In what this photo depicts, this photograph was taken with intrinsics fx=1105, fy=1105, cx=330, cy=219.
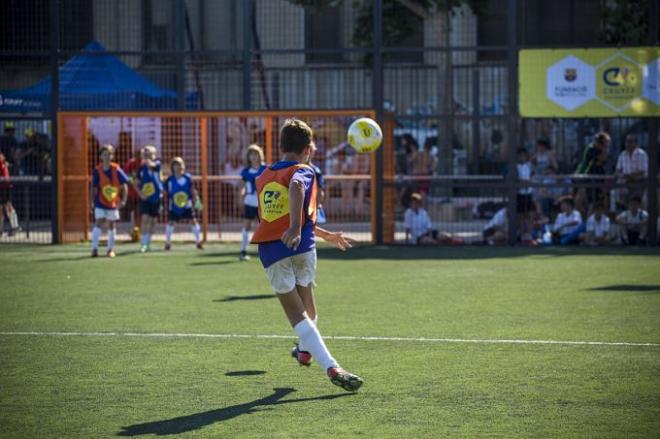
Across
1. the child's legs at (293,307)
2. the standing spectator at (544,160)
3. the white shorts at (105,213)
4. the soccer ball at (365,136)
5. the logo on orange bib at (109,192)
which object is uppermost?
the soccer ball at (365,136)

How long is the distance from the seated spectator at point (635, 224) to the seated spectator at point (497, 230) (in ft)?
7.78

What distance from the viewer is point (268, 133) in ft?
78.0

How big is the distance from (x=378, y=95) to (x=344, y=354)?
44.8 feet

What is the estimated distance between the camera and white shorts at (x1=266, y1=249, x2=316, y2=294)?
27.6 ft

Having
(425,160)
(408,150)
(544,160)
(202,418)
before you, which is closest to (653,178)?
(544,160)

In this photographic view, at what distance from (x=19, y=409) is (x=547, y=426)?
3620 mm

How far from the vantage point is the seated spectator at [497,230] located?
22781 millimetres

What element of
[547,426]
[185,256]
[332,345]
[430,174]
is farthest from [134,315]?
[430,174]

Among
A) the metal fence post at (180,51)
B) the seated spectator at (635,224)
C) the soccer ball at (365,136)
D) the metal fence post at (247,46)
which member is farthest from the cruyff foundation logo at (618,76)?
the metal fence post at (180,51)

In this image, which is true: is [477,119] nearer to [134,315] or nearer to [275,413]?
[134,315]

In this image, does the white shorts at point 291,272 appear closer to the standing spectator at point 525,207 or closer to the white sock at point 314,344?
the white sock at point 314,344

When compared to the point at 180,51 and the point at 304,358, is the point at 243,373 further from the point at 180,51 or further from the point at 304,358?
the point at 180,51

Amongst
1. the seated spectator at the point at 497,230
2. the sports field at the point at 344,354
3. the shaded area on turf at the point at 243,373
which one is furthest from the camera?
the seated spectator at the point at 497,230

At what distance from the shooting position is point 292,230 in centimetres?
817
